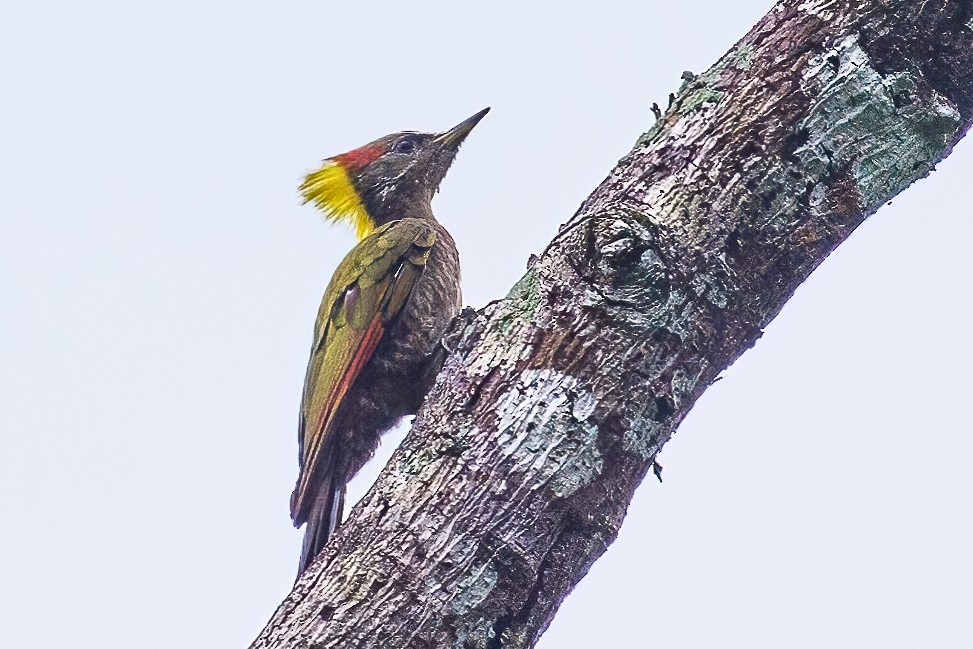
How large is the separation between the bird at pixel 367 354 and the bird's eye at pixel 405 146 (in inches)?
46.5

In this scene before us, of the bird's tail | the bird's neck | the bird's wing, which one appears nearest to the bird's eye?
the bird's neck

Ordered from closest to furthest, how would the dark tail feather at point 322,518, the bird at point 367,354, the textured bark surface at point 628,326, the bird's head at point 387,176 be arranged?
the textured bark surface at point 628,326
the dark tail feather at point 322,518
the bird at point 367,354
the bird's head at point 387,176

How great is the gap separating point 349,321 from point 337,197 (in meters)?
2.07

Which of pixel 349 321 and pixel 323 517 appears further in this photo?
pixel 349 321

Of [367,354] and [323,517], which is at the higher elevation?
[367,354]

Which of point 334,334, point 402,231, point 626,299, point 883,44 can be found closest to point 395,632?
point 626,299

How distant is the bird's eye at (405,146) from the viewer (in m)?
6.64

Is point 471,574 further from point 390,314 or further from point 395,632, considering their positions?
point 390,314

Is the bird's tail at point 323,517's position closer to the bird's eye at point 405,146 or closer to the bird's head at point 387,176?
the bird's head at point 387,176

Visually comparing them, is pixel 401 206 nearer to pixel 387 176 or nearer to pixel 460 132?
pixel 387 176

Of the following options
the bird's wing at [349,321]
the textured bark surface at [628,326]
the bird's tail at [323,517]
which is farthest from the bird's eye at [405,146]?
the textured bark surface at [628,326]

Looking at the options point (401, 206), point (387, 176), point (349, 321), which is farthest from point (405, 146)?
point (349, 321)

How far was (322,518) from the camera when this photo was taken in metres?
4.23

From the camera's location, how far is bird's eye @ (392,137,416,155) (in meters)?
6.64
